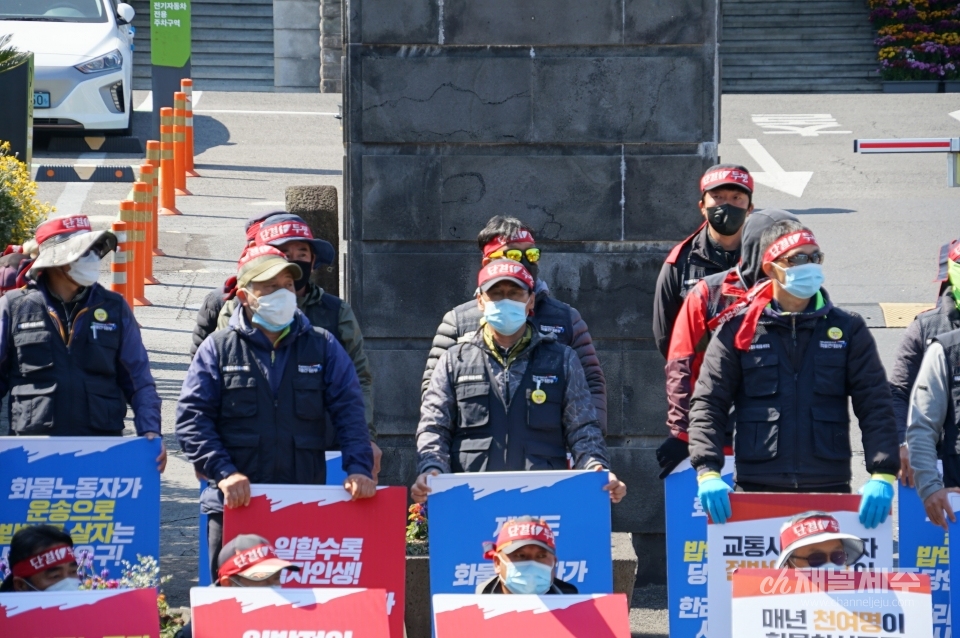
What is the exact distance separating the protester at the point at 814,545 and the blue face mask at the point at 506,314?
4.85ft

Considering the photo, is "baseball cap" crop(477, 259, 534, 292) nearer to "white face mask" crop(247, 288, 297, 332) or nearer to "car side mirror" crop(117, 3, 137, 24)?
"white face mask" crop(247, 288, 297, 332)

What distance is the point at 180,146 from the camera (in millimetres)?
19078

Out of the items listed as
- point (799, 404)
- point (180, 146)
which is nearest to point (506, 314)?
point (799, 404)

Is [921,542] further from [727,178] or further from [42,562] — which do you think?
[42,562]

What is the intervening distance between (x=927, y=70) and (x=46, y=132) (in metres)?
16.6

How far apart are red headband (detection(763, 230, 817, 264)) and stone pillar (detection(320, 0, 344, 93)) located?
2158 centimetres

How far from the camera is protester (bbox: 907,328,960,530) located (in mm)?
6602

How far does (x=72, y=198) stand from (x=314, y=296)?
10.9m

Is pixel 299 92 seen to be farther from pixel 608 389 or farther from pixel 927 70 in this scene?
pixel 608 389

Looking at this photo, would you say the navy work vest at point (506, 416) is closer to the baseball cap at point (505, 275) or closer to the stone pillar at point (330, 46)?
the baseball cap at point (505, 275)

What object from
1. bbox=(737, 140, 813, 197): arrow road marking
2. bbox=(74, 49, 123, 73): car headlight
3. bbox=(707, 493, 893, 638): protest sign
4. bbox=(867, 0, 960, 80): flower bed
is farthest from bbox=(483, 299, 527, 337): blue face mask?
bbox=(867, 0, 960, 80): flower bed

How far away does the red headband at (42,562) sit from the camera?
6.08 m

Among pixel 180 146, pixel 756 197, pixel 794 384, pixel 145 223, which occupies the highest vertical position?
pixel 180 146

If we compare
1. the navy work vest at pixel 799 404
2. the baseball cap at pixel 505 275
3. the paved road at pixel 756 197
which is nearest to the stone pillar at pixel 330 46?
the paved road at pixel 756 197
